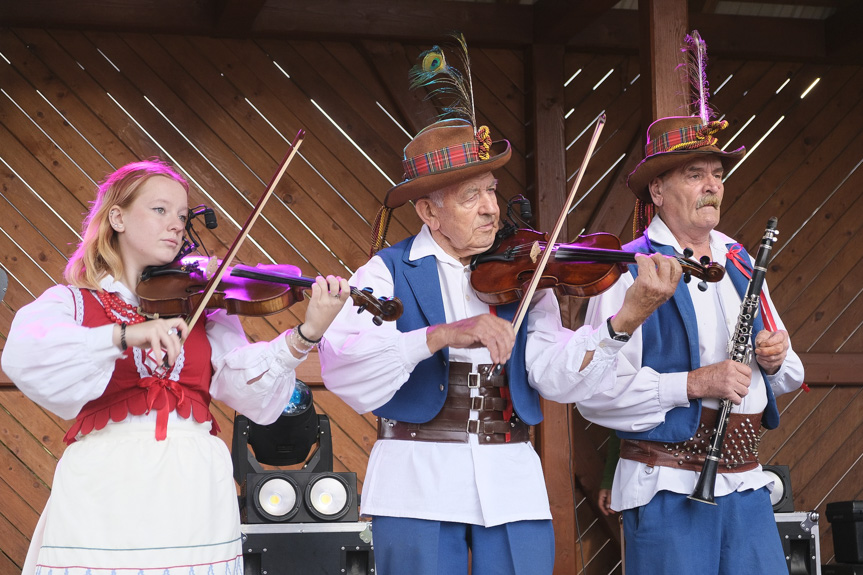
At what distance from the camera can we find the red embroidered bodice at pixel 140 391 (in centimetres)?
229

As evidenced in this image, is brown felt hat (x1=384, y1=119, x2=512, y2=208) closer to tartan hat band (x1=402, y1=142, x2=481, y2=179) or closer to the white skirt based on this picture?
tartan hat band (x1=402, y1=142, x2=481, y2=179)

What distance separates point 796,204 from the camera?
6.22 metres

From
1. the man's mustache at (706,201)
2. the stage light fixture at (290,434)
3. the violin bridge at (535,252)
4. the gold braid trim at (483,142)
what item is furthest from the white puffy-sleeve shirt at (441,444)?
the stage light fixture at (290,434)

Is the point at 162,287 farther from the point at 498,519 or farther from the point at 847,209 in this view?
the point at 847,209

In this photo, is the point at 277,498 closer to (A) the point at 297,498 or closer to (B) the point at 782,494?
(A) the point at 297,498

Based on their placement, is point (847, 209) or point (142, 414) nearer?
point (142, 414)

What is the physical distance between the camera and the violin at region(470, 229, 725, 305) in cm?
256

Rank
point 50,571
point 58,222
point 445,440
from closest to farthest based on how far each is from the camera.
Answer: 1. point 50,571
2. point 445,440
3. point 58,222

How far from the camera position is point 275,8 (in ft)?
18.2

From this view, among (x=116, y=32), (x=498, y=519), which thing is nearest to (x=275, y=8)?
(x=116, y=32)

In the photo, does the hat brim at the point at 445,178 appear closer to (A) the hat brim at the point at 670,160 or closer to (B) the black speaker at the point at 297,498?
(A) the hat brim at the point at 670,160

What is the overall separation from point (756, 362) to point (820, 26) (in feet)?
13.5

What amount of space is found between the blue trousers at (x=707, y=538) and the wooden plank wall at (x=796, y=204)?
9.85 ft

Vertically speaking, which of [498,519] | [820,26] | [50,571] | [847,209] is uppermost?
[820,26]
